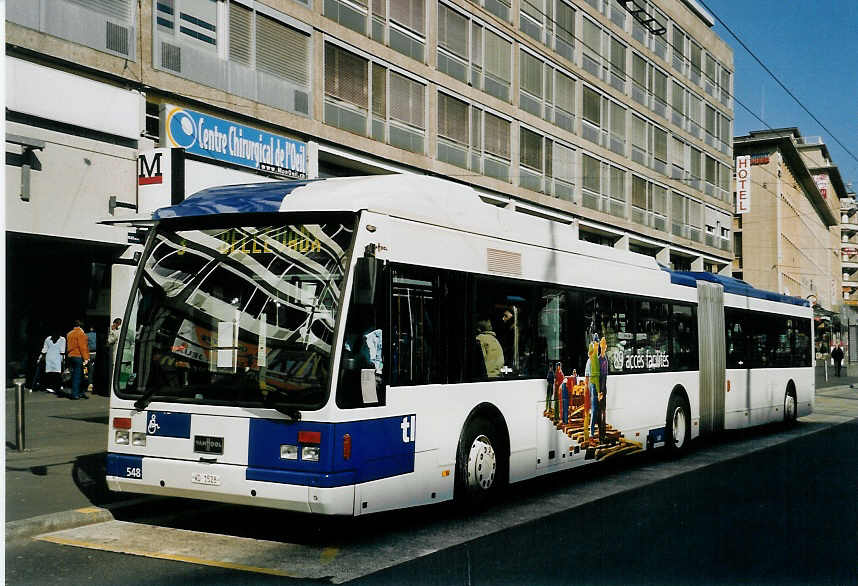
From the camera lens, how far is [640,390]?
13398mm

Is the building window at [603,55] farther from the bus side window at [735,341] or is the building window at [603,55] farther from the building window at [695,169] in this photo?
the bus side window at [735,341]

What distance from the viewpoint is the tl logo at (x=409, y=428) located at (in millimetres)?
8062

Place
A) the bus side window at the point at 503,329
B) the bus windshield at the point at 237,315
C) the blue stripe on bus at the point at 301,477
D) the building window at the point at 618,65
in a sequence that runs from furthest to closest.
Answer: the building window at the point at 618,65, the bus side window at the point at 503,329, the bus windshield at the point at 237,315, the blue stripe on bus at the point at 301,477

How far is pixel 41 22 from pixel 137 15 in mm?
2390

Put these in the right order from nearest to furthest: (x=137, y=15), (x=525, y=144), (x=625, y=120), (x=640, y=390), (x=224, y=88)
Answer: (x=640, y=390) < (x=137, y=15) < (x=224, y=88) < (x=525, y=144) < (x=625, y=120)

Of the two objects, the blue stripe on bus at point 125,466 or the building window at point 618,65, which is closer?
the blue stripe on bus at point 125,466

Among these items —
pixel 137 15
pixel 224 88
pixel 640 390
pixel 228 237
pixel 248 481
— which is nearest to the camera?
pixel 248 481

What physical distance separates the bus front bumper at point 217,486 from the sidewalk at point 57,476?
715 millimetres

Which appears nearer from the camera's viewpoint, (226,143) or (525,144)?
(226,143)

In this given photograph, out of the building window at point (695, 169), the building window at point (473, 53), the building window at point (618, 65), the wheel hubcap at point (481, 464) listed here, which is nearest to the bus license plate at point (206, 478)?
the wheel hubcap at point (481, 464)

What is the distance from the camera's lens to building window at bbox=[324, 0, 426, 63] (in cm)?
2586

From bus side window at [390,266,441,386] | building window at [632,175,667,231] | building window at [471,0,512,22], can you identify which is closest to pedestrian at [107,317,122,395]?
bus side window at [390,266,441,386]

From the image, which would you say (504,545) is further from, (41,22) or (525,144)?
(525,144)

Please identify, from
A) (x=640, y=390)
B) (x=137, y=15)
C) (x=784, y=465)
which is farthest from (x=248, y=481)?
(x=137, y=15)
